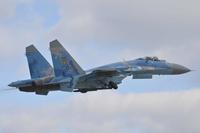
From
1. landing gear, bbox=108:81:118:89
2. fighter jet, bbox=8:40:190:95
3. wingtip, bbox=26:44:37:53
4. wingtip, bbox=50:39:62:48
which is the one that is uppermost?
wingtip, bbox=50:39:62:48

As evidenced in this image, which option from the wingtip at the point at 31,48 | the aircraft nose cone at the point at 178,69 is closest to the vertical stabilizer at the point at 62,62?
the wingtip at the point at 31,48

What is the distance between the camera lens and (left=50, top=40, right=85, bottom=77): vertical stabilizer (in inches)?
2576

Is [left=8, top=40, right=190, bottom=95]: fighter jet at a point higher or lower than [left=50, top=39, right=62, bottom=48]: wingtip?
lower

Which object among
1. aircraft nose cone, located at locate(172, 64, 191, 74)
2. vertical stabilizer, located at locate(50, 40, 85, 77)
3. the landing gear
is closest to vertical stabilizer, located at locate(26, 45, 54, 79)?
vertical stabilizer, located at locate(50, 40, 85, 77)

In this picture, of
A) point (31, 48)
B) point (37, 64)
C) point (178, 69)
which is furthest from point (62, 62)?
point (178, 69)

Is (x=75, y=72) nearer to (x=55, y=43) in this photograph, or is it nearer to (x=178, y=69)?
(x=55, y=43)

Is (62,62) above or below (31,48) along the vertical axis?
below

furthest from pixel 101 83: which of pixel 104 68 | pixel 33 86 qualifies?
pixel 33 86

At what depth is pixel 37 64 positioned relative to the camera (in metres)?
67.1

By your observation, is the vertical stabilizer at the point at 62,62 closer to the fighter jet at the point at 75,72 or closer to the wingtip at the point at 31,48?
the fighter jet at the point at 75,72

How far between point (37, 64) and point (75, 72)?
387 cm

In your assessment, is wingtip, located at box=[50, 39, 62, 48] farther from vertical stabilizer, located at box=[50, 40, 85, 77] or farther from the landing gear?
the landing gear

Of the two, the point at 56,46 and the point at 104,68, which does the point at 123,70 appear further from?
the point at 56,46

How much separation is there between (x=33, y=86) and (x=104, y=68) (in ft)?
20.5
